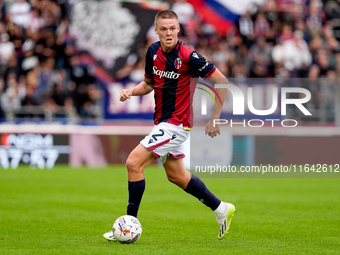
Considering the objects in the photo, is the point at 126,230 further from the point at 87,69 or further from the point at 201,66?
the point at 87,69

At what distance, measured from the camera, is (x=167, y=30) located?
272 inches

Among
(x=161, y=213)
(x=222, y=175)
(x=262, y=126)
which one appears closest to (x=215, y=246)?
(x=161, y=213)

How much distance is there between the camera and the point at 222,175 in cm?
1638

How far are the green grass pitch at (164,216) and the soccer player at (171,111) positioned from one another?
0.51 m

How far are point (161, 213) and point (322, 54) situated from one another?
10455 mm

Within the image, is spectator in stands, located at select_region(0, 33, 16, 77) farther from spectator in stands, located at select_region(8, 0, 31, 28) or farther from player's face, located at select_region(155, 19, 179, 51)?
player's face, located at select_region(155, 19, 179, 51)

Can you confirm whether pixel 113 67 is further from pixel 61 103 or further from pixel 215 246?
pixel 215 246

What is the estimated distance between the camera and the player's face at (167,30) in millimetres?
6887

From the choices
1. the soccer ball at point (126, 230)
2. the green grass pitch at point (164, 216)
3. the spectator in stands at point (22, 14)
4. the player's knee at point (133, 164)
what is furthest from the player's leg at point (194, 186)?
the spectator in stands at point (22, 14)

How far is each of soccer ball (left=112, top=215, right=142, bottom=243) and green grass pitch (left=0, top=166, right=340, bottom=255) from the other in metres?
0.08

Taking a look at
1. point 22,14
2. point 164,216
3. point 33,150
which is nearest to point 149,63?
point 164,216

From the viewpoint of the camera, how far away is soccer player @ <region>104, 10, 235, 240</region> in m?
6.92

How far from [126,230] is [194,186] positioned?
91cm

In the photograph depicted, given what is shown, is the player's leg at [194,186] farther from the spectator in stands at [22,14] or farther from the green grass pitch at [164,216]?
the spectator in stands at [22,14]
